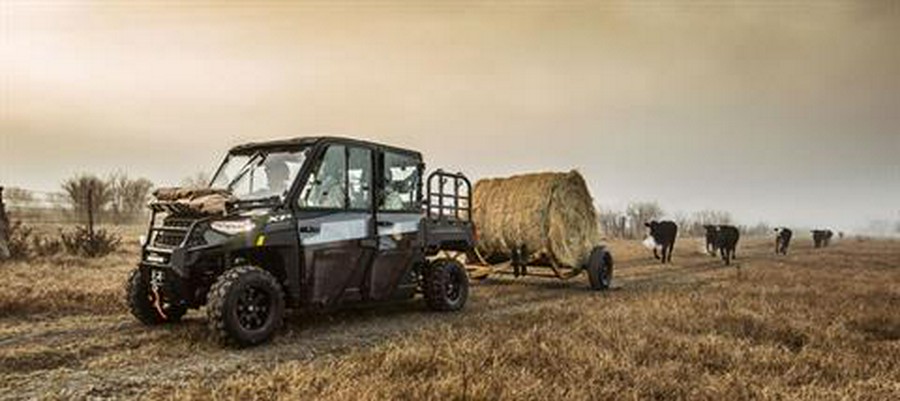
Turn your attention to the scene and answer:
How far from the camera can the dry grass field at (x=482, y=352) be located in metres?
5.68

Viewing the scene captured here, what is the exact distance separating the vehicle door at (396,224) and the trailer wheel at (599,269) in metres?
6.03

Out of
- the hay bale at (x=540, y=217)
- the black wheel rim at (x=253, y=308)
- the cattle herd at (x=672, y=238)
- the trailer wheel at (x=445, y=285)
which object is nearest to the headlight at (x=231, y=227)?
the black wheel rim at (x=253, y=308)

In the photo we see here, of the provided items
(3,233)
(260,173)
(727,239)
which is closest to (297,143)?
(260,173)

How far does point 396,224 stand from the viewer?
10.4m

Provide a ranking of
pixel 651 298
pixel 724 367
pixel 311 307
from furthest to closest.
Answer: pixel 651 298
pixel 311 307
pixel 724 367

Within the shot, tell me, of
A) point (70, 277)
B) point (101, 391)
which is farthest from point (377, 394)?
point (70, 277)

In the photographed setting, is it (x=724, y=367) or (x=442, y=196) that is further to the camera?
(x=442, y=196)

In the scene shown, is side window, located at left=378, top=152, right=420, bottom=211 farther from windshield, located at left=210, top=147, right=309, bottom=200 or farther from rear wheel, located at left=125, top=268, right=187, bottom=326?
rear wheel, located at left=125, top=268, right=187, bottom=326

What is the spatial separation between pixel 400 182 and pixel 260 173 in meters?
2.35

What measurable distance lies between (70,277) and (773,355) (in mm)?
14307

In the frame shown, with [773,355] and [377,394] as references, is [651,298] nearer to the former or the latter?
[773,355]

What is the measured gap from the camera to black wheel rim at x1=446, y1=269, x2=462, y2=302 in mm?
11539

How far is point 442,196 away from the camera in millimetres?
11867

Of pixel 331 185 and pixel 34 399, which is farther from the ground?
pixel 331 185
